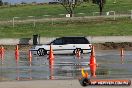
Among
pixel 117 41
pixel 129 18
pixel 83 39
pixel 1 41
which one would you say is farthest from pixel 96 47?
pixel 129 18

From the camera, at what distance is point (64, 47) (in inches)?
1458

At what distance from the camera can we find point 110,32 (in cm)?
5034

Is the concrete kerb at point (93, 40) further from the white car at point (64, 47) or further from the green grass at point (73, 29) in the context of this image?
the white car at point (64, 47)

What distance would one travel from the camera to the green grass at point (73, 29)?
4997 centimetres

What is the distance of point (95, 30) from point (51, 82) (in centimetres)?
3519

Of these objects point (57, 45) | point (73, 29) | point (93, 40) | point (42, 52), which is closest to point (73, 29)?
point (73, 29)

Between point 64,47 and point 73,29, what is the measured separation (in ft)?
52.5

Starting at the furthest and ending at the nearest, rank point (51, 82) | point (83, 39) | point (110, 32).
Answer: point (110, 32) < point (83, 39) < point (51, 82)

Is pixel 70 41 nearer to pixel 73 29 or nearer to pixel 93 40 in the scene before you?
pixel 93 40

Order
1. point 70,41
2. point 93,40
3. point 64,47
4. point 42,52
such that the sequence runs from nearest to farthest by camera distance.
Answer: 1. point 42,52
2. point 64,47
3. point 70,41
4. point 93,40

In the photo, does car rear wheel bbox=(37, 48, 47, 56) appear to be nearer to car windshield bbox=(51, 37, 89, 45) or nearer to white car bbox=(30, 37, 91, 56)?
white car bbox=(30, 37, 91, 56)

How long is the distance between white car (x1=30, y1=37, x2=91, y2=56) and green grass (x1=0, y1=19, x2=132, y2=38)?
1125 centimetres

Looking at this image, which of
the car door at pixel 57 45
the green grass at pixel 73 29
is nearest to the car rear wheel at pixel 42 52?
the car door at pixel 57 45

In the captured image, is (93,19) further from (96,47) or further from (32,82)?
(32,82)
